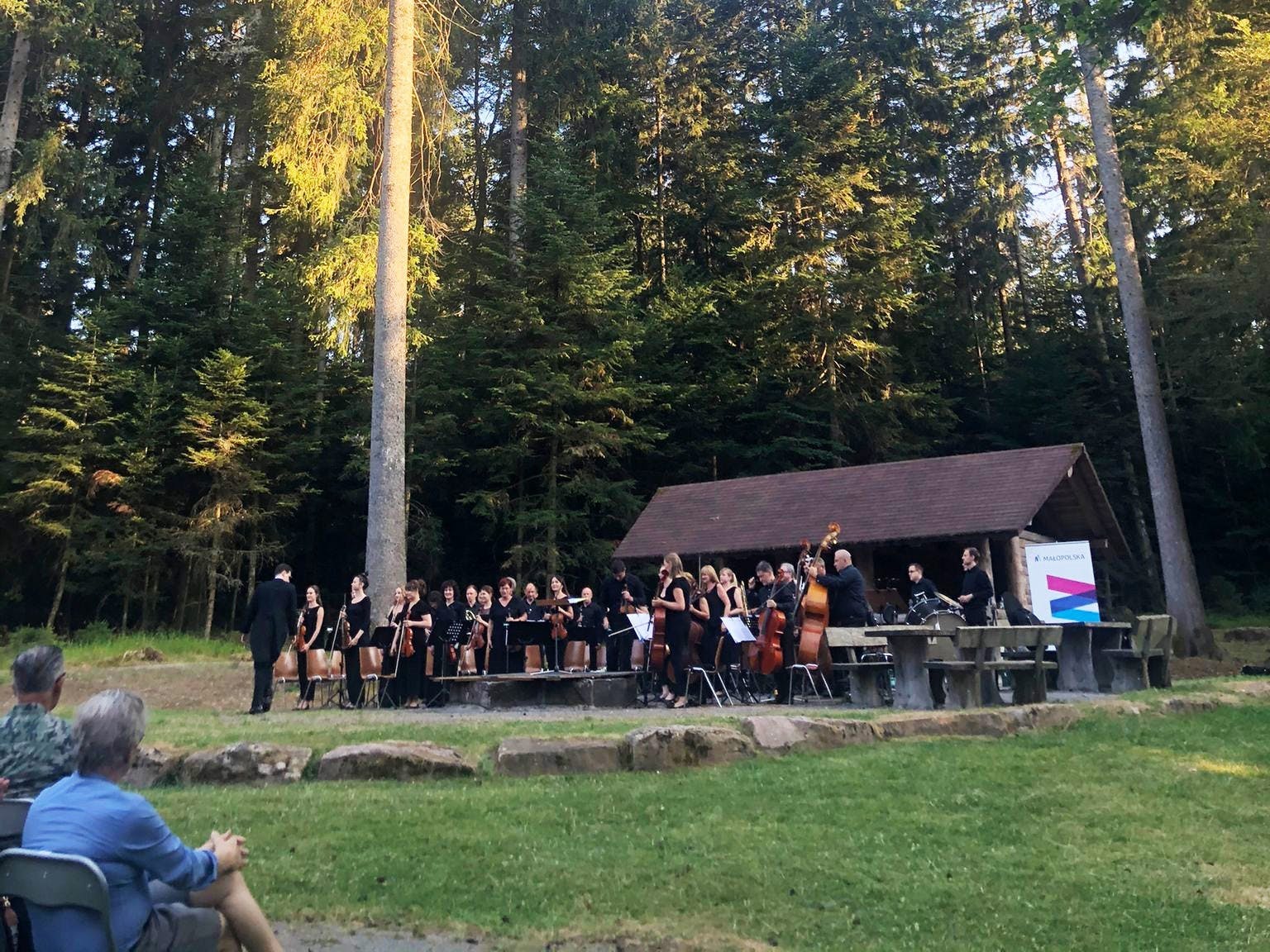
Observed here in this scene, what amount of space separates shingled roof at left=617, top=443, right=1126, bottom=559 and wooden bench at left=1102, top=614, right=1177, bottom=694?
171 inches

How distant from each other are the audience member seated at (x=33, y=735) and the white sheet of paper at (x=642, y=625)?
9975mm

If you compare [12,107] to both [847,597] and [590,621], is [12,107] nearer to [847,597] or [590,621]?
[590,621]

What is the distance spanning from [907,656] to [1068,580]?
6587mm

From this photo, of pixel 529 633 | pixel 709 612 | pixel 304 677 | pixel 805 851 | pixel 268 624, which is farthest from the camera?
pixel 529 633

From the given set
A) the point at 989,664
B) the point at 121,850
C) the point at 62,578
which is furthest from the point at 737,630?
the point at 62,578

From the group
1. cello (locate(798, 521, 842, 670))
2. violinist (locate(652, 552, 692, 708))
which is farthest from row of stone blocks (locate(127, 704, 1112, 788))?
violinist (locate(652, 552, 692, 708))

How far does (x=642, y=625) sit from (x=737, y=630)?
7.12ft

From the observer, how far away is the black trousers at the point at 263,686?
12141mm

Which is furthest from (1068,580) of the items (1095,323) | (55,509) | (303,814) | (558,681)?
(55,509)

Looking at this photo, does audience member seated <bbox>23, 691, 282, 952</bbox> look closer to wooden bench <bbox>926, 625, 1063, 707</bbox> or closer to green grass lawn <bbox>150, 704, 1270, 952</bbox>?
green grass lawn <bbox>150, 704, 1270, 952</bbox>

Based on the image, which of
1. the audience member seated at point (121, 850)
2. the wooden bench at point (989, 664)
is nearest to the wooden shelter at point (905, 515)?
the wooden bench at point (989, 664)

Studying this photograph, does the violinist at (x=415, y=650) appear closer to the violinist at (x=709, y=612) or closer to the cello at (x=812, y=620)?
the violinist at (x=709, y=612)

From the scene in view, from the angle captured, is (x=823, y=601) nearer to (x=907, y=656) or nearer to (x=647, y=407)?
(x=907, y=656)

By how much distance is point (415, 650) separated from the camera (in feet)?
43.7
